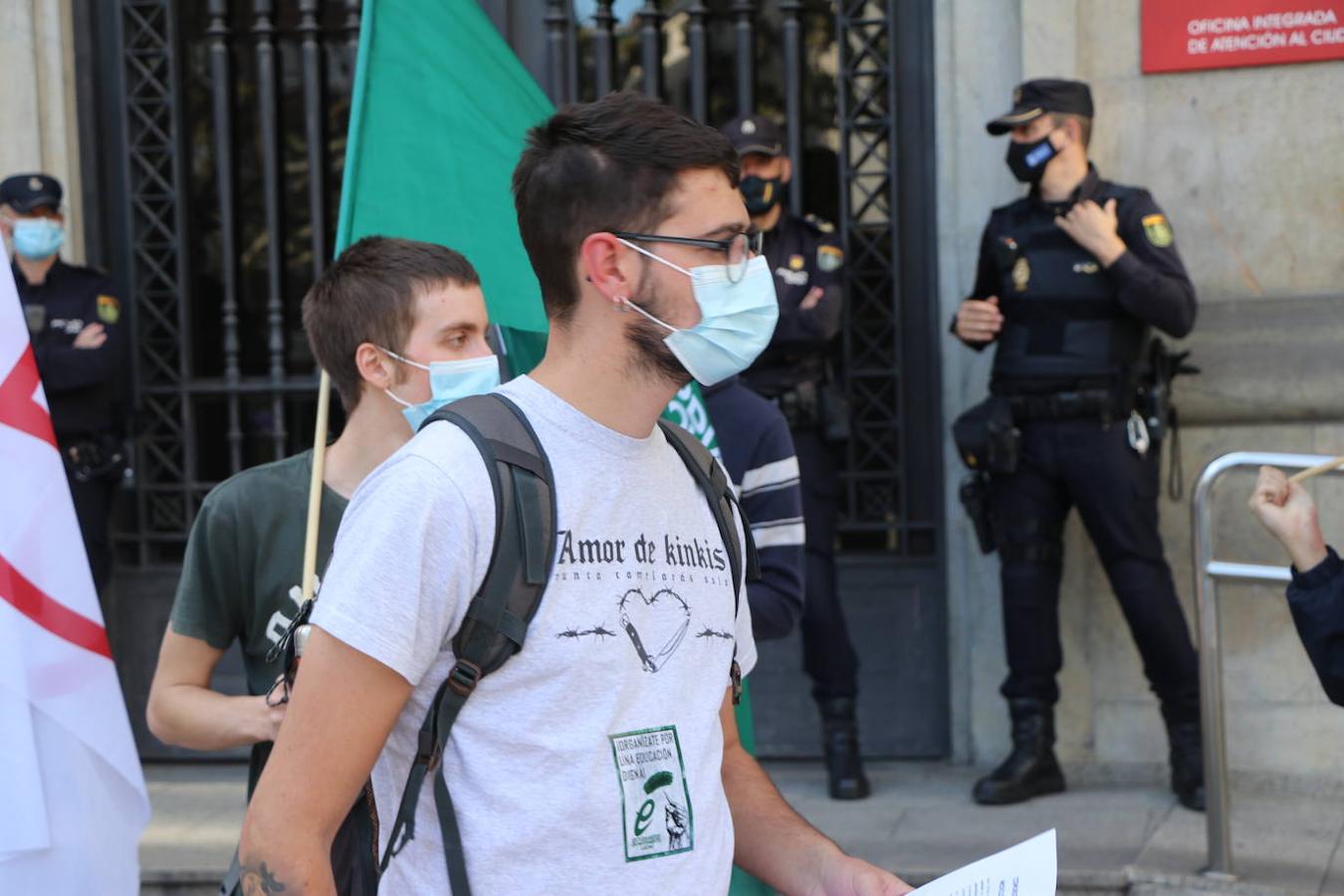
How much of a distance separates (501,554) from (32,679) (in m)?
1.67

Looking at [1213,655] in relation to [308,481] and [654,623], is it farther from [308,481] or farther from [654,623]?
[654,623]

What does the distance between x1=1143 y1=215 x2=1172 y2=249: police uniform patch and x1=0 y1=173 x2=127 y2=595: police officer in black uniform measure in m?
3.47

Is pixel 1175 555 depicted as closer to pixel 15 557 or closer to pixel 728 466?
pixel 728 466

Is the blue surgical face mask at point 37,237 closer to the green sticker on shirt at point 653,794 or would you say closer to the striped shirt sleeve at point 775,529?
the striped shirt sleeve at point 775,529

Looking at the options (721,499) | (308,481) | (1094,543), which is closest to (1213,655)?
(1094,543)

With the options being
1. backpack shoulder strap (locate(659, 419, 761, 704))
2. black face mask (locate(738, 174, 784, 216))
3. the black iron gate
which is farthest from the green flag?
the black iron gate

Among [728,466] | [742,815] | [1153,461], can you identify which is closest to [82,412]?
[728,466]

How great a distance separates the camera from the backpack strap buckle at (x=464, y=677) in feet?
5.80

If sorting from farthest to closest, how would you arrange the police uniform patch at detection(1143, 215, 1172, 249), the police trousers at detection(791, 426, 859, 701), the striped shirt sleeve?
the police trousers at detection(791, 426, 859, 701)
the police uniform patch at detection(1143, 215, 1172, 249)
the striped shirt sleeve

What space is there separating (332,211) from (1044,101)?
2667 mm

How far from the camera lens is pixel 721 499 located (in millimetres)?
2098

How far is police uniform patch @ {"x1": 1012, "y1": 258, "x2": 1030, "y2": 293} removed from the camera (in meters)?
5.38

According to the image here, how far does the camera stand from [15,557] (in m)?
3.10

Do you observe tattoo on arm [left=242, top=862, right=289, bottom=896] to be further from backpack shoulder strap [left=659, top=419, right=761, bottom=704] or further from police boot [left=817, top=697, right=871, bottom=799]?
police boot [left=817, top=697, right=871, bottom=799]
